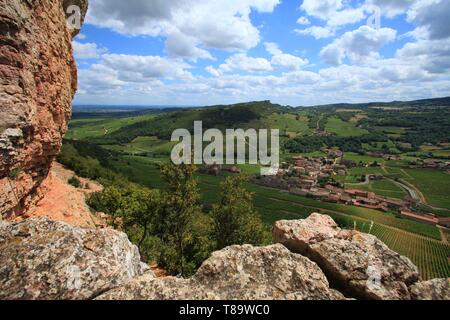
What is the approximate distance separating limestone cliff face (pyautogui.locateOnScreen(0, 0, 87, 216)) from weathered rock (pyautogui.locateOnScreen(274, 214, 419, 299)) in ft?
49.0

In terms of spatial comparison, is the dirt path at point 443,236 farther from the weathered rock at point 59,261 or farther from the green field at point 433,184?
the weathered rock at point 59,261

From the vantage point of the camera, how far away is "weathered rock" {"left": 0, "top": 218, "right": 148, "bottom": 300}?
751 cm

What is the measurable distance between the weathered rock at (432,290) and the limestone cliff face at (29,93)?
713 inches

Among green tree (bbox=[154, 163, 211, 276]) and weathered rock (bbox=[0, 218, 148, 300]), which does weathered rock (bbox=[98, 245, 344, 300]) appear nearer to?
weathered rock (bbox=[0, 218, 148, 300])

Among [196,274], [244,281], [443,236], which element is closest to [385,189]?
[443,236]

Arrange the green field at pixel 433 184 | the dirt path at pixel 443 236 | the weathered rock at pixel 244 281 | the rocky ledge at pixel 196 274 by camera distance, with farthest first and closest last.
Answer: the green field at pixel 433 184
the dirt path at pixel 443 236
the weathered rock at pixel 244 281
the rocky ledge at pixel 196 274

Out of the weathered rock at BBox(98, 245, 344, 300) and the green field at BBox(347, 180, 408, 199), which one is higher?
the weathered rock at BBox(98, 245, 344, 300)

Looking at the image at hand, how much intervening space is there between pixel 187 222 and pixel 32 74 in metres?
15.0

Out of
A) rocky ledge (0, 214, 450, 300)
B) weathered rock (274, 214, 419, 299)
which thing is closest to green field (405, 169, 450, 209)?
weathered rock (274, 214, 419, 299)

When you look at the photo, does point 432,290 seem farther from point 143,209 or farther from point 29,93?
point 143,209

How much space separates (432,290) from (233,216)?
18147 mm

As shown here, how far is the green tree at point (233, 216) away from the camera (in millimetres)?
25781

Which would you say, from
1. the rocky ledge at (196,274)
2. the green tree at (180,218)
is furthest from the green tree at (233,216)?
the rocky ledge at (196,274)
